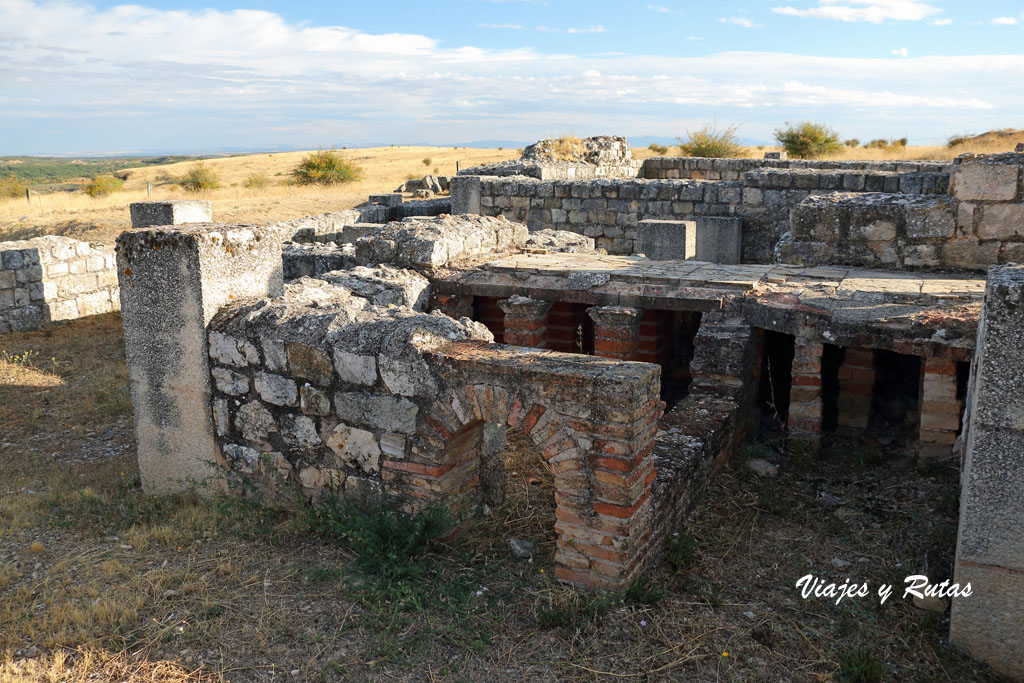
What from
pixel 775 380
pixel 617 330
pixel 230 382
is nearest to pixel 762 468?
pixel 775 380

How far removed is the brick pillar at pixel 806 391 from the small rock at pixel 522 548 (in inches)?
116

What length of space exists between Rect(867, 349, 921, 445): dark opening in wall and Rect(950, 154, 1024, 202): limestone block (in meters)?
1.83

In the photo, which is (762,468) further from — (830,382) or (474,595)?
(474,595)

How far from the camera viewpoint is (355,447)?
4770 millimetres

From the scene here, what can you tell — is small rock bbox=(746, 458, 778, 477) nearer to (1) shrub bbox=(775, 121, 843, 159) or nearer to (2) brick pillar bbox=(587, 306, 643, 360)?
(2) brick pillar bbox=(587, 306, 643, 360)

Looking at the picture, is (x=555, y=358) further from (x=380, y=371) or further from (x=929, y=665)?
(x=929, y=665)

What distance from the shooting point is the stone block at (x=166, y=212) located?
10.3 m

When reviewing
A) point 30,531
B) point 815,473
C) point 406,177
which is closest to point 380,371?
point 30,531

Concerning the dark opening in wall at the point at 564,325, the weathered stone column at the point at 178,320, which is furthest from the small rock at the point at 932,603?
the dark opening in wall at the point at 564,325

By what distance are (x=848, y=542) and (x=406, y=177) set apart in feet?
107

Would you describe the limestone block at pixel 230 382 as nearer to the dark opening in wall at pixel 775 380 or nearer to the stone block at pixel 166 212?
the dark opening in wall at pixel 775 380

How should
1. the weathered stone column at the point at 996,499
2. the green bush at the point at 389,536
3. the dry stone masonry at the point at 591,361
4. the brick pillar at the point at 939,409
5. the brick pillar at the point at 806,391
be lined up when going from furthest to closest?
the brick pillar at the point at 806,391, the brick pillar at the point at 939,409, the green bush at the point at 389,536, the dry stone masonry at the point at 591,361, the weathered stone column at the point at 996,499

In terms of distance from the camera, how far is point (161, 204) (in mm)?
10422

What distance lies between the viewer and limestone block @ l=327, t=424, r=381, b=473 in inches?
186
